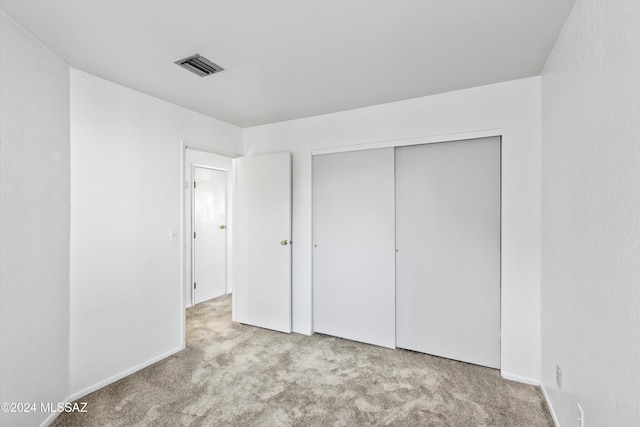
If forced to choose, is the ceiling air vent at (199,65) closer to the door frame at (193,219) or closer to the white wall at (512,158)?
the white wall at (512,158)

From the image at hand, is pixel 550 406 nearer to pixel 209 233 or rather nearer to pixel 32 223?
pixel 32 223

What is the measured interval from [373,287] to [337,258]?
462 millimetres

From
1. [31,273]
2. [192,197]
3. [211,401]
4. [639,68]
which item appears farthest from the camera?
A: [192,197]

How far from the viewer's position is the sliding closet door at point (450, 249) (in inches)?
99.9

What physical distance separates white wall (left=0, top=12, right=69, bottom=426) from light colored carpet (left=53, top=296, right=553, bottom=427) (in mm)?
465

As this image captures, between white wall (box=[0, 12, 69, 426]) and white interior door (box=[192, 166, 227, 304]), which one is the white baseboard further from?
white interior door (box=[192, 166, 227, 304])

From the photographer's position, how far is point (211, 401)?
213 centimetres

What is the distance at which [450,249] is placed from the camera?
268 cm

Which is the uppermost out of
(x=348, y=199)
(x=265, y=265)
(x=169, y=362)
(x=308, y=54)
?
A: (x=308, y=54)

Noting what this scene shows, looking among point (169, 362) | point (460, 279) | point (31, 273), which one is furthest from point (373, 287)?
point (31, 273)

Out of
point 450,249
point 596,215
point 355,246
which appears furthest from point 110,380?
point 596,215

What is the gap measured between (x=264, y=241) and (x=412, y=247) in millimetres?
1617

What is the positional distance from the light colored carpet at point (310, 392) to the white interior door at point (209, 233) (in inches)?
64.1

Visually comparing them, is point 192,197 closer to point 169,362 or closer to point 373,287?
point 169,362
